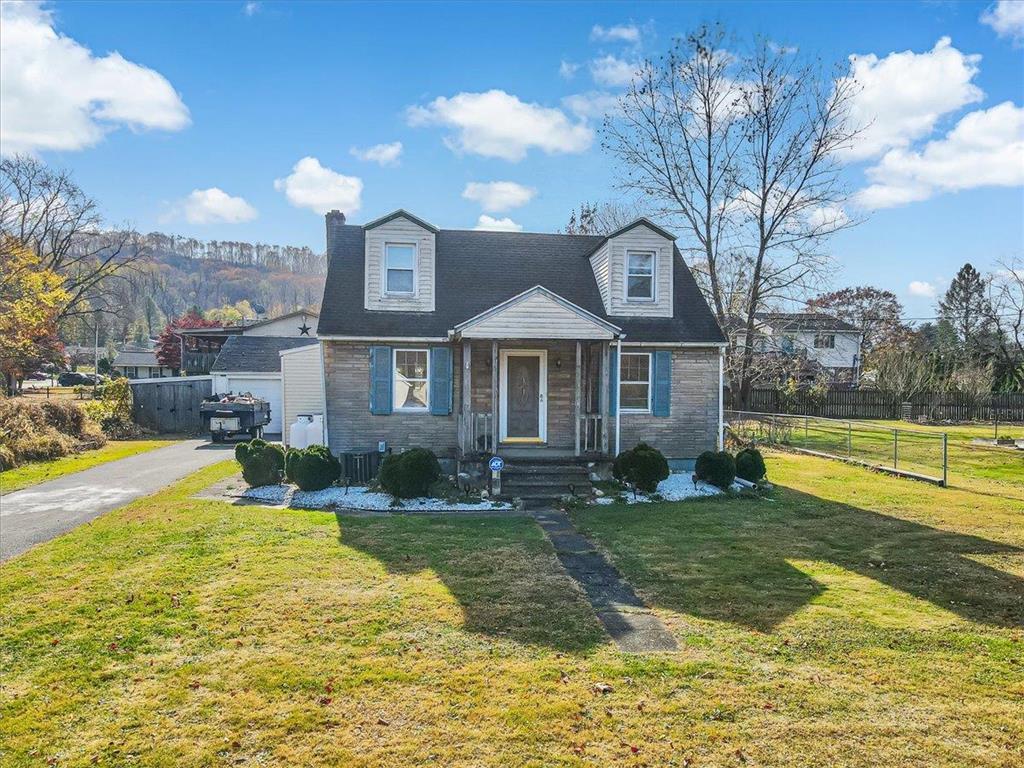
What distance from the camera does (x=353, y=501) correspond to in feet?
38.4

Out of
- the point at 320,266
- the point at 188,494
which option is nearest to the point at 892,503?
the point at 188,494

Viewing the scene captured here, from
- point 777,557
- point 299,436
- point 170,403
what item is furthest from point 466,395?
point 170,403

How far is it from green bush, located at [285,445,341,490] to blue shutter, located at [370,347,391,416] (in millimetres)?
1666

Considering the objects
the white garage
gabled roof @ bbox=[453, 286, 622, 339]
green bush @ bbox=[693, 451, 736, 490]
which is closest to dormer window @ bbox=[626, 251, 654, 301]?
gabled roof @ bbox=[453, 286, 622, 339]

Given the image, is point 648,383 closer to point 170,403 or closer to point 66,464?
point 66,464

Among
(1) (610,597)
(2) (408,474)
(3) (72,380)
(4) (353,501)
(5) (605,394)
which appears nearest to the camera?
(1) (610,597)

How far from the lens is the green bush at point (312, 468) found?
12.1m

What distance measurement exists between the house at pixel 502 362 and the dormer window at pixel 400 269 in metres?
0.02

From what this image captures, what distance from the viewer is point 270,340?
94.7 feet

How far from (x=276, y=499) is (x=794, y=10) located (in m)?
15.4

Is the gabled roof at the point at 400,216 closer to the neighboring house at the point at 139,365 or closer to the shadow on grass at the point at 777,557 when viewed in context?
the shadow on grass at the point at 777,557

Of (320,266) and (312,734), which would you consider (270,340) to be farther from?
(320,266)

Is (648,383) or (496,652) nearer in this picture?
(496,652)

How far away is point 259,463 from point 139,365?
48.0 m
